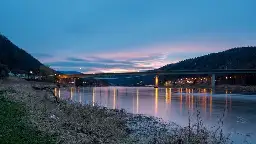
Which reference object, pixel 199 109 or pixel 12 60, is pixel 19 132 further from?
pixel 12 60

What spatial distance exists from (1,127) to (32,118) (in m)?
3.16

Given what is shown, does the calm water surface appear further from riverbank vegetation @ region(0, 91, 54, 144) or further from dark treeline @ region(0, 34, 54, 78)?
dark treeline @ region(0, 34, 54, 78)

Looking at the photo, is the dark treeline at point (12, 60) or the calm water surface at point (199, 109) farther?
the dark treeline at point (12, 60)

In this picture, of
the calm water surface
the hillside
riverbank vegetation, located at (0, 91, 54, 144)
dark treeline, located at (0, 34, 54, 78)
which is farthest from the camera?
the hillside

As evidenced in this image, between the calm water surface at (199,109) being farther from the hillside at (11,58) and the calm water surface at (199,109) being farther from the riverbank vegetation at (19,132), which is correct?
the hillside at (11,58)

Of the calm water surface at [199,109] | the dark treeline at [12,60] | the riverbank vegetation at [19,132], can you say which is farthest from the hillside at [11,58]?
the riverbank vegetation at [19,132]

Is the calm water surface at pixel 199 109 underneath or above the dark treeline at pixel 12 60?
underneath

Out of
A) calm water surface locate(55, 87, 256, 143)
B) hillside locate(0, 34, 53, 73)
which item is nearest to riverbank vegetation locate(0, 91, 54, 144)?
calm water surface locate(55, 87, 256, 143)

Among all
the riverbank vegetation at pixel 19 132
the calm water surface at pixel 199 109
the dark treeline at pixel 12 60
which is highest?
the dark treeline at pixel 12 60

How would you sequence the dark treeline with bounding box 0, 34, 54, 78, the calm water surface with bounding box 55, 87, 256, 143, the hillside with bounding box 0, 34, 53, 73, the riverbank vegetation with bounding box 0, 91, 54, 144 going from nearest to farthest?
the riverbank vegetation with bounding box 0, 91, 54, 144
the calm water surface with bounding box 55, 87, 256, 143
the dark treeline with bounding box 0, 34, 54, 78
the hillside with bounding box 0, 34, 53, 73

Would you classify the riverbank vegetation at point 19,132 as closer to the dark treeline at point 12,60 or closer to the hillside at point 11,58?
the dark treeline at point 12,60

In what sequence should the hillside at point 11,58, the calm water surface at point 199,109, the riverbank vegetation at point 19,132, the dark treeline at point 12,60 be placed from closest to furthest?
1. the riverbank vegetation at point 19,132
2. the calm water surface at point 199,109
3. the dark treeline at point 12,60
4. the hillside at point 11,58

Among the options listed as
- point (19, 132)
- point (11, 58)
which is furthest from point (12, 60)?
point (19, 132)

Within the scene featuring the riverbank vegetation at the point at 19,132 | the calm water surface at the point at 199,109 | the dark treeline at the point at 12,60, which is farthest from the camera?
the dark treeline at the point at 12,60
